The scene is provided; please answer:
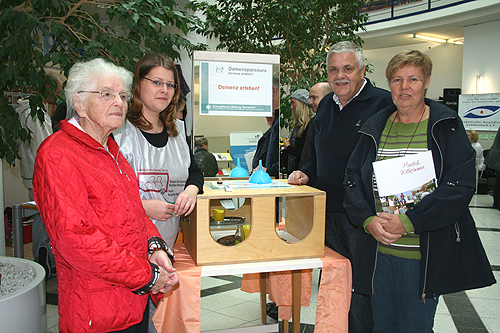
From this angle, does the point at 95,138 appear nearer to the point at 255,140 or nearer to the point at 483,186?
the point at 255,140

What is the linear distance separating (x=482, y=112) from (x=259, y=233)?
1062 cm

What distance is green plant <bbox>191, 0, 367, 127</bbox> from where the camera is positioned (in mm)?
5461

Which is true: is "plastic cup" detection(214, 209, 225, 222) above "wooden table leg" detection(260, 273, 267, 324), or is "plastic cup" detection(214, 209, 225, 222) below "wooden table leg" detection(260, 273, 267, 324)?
above

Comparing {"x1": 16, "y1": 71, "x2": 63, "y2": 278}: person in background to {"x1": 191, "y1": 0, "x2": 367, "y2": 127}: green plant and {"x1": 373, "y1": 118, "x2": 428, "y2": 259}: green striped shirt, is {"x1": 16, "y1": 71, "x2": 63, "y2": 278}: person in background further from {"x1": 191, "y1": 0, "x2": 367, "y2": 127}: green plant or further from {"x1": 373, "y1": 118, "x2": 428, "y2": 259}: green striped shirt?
{"x1": 191, "y1": 0, "x2": 367, "y2": 127}: green plant

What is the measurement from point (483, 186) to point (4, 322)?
9.78 m

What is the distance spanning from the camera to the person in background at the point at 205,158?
192 centimetres

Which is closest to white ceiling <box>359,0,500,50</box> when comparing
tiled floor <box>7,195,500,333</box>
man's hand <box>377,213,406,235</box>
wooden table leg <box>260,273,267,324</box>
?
tiled floor <box>7,195,500,333</box>

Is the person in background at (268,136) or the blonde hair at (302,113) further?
the blonde hair at (302,113)

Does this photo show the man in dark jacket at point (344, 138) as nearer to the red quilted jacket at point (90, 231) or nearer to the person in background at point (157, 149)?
the person in background at point (157, 149)

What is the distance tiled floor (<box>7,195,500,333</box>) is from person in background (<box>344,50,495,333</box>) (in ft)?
4.13

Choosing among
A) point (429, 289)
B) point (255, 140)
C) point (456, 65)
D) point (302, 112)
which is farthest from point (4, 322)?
point (456, 65)

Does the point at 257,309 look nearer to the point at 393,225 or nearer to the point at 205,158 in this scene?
the point at 205,158

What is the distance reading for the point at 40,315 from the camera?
1.77m

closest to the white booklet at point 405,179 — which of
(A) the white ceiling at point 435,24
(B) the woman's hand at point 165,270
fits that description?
(B) the woman's hand at point 165,270
